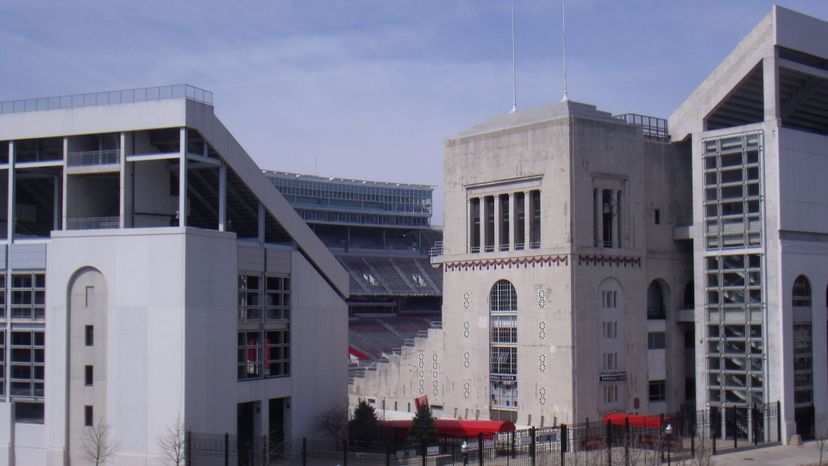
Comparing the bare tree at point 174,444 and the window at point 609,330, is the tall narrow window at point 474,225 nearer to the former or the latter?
the window at point 609,330

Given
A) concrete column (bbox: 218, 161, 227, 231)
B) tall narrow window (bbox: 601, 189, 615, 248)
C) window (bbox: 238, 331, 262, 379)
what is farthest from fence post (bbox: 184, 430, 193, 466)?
tall narrow window (bbox: 601, 189, 615, 248)

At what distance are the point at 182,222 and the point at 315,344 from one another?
12052 mm

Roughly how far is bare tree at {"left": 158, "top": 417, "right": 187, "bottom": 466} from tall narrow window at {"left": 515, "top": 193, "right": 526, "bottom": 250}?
21.3 meters

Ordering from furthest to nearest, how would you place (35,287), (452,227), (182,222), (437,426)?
(452,227) < (437,426) < (35,287) < (182,222)

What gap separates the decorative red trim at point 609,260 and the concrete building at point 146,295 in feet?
45.6

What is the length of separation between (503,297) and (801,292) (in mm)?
15627

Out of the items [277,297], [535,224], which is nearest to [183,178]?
[277,297]

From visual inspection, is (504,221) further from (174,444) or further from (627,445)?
(174,444)

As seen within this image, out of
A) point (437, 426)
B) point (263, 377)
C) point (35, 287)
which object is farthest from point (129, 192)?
point (437, 426)

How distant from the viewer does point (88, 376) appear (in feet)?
152

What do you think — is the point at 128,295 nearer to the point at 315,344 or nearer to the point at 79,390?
the point at 79,390

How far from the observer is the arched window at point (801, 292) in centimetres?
5403

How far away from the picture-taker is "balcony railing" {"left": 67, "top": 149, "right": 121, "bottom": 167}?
4772cm

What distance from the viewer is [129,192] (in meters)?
47.6
